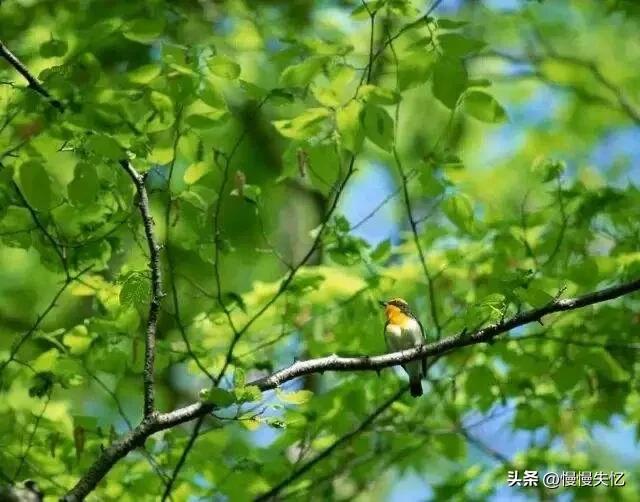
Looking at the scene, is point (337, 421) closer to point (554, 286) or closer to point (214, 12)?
point (554, 286)

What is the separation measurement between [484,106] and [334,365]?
1.12 metres

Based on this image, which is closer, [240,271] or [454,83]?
[454,83]

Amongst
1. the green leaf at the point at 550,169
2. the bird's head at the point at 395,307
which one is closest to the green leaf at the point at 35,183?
the green leaf at the point at 550,169

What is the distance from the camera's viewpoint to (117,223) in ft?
10.6

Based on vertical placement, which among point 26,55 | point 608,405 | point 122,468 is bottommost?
point 122,468

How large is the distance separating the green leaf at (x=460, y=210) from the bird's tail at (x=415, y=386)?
0.97 metres

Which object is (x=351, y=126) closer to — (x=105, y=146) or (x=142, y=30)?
(x=105, y=146)

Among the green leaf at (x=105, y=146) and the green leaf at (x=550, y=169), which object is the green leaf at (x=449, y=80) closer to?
the green leaf at (x=550, y=169)

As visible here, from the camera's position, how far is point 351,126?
9.28ft

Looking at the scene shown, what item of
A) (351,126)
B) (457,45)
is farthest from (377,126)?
(457,45)

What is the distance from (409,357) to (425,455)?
7.54 ft

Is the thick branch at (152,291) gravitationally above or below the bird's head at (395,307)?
below

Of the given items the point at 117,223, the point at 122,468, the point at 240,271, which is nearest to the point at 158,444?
the point at 122,468

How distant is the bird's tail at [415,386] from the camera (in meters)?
4.05
